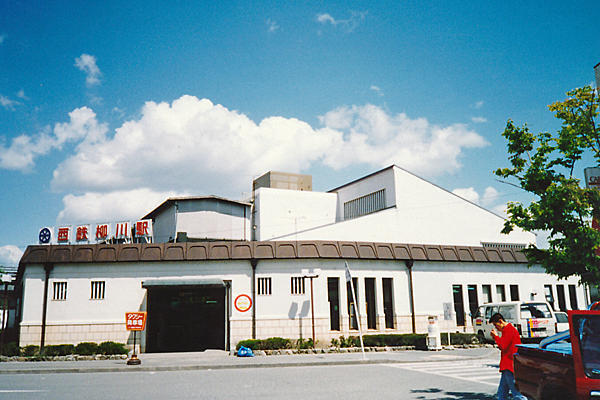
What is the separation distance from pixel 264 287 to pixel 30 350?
1117cm

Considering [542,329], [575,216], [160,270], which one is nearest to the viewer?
[575,216]

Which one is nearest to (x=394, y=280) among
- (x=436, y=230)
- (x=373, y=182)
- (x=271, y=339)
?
(x=271, y=339)

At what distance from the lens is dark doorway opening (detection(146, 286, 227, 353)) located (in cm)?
2673

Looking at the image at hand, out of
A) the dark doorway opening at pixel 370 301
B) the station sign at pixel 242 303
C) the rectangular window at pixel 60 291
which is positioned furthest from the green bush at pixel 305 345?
the rectangular window at pixel 60 291

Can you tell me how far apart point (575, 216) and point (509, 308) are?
1216cm

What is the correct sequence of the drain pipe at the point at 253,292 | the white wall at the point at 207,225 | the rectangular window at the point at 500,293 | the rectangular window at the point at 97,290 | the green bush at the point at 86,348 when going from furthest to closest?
the white wall at the point at 207,225 < the rectangular window at the point at 500,293 < the drain pipe at the point at 253,292 < the rectangular window at the point at 97,290 < the green bush at the point at 86,348

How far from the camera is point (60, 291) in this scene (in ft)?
77.0

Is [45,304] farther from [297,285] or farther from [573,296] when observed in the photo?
[573,296]

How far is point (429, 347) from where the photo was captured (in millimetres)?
23281

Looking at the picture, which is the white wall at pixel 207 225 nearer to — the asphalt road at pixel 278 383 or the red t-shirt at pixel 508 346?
the asphalt road at pixel 278 383

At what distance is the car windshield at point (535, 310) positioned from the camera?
74.4 feet

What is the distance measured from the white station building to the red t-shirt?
11.1 m

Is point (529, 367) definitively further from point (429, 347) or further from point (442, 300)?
point (442, 300)

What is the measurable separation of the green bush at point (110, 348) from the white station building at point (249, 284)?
849 mm
